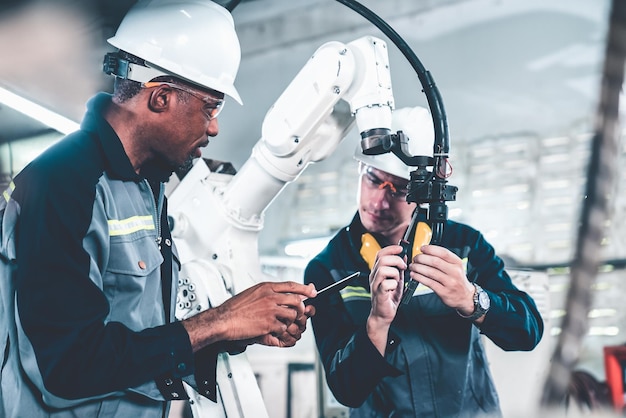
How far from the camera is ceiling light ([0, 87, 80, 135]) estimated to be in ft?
8.01

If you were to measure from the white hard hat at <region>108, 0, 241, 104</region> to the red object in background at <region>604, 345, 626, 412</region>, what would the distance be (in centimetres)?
196

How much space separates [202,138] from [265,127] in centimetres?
26

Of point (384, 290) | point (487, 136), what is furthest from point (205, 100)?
point (487, 136)

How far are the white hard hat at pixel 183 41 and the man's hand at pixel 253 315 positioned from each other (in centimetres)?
51

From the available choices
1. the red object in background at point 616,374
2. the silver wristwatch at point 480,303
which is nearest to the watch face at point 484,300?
the silver wristwatch at point 480,303

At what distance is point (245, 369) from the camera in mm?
1735

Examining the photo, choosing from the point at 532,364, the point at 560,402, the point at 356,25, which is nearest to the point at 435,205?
the point at 532,364

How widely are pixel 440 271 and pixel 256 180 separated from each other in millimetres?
571

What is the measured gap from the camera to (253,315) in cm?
148

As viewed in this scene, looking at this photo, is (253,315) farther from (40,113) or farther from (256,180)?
(40,113)

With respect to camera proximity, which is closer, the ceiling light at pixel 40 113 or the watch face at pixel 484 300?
the watch face at pixel 484 300

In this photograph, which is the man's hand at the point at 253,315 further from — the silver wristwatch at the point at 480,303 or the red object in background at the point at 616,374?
the red object in background at the point at 616,374

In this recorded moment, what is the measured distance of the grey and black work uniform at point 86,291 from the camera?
127 cm

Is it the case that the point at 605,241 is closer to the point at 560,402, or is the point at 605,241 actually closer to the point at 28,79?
the point at 560,402
